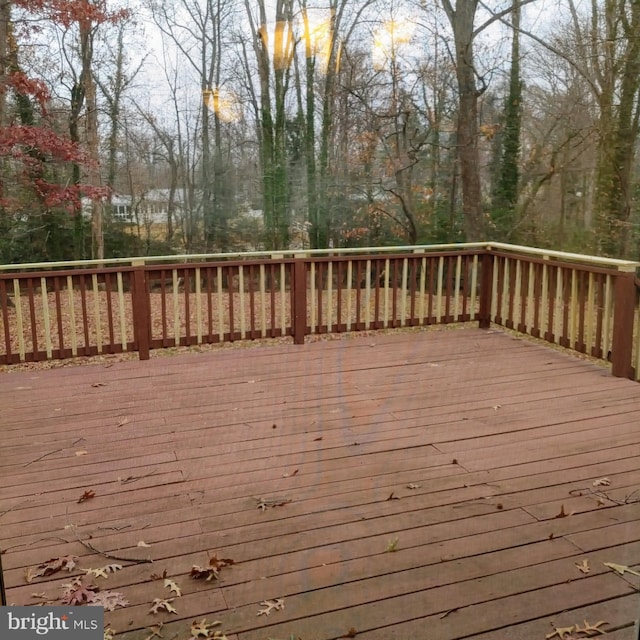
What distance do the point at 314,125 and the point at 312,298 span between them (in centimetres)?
116

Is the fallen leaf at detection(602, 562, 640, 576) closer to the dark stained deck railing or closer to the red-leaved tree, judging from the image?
the dark stained deck railing

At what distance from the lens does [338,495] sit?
1883 millimetres

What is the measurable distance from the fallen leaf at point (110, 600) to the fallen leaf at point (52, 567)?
0.50 feet

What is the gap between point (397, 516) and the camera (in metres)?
1.74

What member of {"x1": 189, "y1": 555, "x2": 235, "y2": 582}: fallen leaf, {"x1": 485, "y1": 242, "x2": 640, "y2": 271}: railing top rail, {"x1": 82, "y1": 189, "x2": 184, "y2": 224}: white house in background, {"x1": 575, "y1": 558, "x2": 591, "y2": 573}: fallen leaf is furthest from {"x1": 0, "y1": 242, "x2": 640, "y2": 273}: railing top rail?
{"x1": 189, "y1": 555, "x2": 235, "y2": 582}: fallen leaf

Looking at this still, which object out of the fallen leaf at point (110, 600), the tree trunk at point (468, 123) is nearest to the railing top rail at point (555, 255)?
the tree trunk at point (468, 123)

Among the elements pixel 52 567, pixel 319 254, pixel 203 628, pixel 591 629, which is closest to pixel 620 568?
pixel 591 629

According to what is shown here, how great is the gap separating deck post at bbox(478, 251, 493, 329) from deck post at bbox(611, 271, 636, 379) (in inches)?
49.5

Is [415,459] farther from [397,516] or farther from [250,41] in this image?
[250,41]

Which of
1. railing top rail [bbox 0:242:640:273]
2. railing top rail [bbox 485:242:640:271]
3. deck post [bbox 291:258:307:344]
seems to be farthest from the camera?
deck post [bbox 291:258:307:344]

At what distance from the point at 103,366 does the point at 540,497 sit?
8.43 feet

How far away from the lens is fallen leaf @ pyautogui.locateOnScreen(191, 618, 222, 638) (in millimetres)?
1249

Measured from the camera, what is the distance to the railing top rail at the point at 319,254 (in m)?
3.21

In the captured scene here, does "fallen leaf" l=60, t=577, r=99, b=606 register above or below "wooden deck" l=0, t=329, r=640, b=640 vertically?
above
